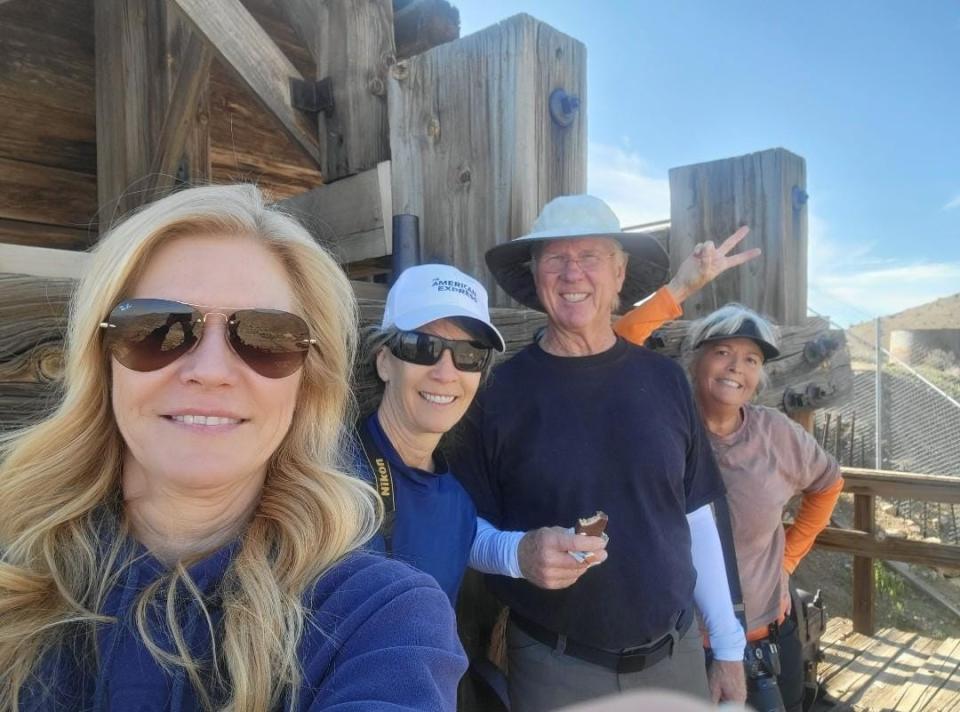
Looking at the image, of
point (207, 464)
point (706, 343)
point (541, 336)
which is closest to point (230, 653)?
→ point (207, 464)

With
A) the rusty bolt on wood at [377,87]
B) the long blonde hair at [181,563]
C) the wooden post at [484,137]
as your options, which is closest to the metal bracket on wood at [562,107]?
the wooden post at [484,137]

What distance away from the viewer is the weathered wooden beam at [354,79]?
217 cm

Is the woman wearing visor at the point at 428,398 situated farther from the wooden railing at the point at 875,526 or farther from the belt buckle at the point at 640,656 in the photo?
the wooden railing at the point at 875,526

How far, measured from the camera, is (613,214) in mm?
2111

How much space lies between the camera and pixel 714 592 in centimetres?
223

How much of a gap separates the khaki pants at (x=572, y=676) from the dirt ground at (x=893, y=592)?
7.52 meters

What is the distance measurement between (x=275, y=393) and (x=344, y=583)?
332 millimetres

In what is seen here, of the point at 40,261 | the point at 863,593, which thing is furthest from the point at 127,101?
the point at 863,593

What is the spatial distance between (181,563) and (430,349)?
0.77 m

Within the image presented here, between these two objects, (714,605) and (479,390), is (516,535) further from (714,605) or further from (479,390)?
(714,605)

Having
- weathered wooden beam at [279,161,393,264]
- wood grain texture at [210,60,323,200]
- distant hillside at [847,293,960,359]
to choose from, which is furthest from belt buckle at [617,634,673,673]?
distant hillside at [847,293,960,359]

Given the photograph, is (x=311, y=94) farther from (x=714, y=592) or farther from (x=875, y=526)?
(x=875, y=526)

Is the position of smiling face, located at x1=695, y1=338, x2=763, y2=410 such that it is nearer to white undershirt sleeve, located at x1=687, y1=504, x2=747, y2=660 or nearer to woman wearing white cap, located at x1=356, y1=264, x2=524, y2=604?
white undershirt sleeve, located at x1=687, y1=504, x2=747, y2=660

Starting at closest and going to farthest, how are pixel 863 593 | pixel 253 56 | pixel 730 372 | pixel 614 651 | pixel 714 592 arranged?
pixel 614 651 → pixel 253 56 → pixel 714 592 → pixel 730 372 → pixel 863 593
